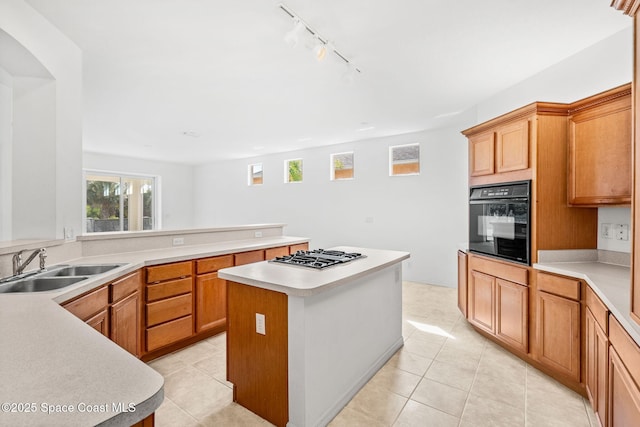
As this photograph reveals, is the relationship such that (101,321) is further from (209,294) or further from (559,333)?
(559,333)

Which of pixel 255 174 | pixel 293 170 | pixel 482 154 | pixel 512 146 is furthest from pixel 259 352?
pixel 255 174

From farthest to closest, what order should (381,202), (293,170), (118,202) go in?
(118,202)
(293,170)
(381,202)

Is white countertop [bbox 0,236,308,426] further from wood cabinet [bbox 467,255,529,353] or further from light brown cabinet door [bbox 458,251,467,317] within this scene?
light brown cabinet door [bbox 458,251,467,317]

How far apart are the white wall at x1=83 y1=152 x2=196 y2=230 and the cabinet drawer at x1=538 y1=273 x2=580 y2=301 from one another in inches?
304

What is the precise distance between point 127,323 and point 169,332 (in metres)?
0.48

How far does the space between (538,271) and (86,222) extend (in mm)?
8737

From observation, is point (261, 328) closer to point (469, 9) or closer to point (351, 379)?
point (351, 379)

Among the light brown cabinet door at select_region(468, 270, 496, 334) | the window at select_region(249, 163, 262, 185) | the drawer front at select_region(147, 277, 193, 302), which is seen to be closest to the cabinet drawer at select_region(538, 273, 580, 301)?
the light brown cabinet door at select_region(468, 270, 496, 334)

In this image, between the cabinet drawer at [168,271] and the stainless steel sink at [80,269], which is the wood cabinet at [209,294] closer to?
the cabinet drawer at [168,271]

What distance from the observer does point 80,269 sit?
2262 millimetres

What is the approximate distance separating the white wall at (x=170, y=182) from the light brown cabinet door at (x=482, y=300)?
7.10 meters

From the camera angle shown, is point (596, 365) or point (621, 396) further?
point (596, 365)

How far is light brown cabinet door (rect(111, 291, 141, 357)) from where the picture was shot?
2121mm

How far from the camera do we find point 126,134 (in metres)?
5.45
